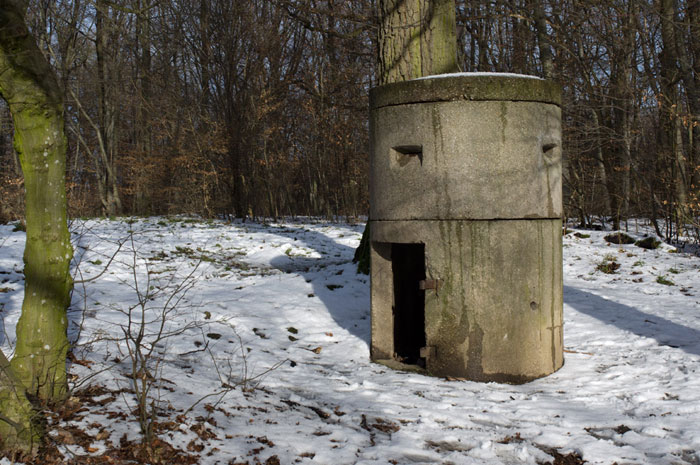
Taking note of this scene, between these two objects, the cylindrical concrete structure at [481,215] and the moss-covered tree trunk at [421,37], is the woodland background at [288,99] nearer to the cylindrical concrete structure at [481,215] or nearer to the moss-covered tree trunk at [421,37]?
the moss-covered tree trunk at [421,37]

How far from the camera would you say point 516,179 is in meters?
4.75

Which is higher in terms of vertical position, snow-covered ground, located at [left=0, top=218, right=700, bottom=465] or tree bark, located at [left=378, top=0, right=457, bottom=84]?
tree bark, located at [left=378, top=0, right=457, bottom=84]

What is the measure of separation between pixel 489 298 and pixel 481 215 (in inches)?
27.0

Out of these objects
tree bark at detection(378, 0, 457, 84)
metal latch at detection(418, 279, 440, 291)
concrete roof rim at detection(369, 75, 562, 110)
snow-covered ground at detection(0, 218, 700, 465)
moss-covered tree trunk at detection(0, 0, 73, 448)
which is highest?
tree bark at detection(378, 0, 457, 84)

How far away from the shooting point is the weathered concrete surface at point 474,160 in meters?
4.72

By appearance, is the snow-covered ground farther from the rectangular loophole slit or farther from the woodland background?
the woodland background

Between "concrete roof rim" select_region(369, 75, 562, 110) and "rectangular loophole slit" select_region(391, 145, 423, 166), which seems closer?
"concrete roof rim" select_region(369, 75, 562, 110)

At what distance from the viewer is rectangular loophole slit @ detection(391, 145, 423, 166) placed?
4.89 metres

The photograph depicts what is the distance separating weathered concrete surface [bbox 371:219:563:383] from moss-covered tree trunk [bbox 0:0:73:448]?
2776mm

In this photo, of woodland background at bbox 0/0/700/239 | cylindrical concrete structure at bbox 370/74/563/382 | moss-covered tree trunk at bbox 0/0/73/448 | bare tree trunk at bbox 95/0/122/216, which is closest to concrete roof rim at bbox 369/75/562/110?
cylindrical concrete structure at bbox 370/74/563/382

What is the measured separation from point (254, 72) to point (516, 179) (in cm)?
1392

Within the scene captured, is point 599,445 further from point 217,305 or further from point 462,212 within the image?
point 217,305

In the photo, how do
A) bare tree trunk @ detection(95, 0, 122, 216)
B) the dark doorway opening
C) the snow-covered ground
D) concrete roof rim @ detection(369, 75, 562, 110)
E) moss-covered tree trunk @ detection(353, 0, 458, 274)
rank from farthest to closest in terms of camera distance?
bare tree trunk @ detection(95, 0, 122, 216) < the dark doorway opening < moss-covered tree trunk @ detection(353, 0, 458, 274) < concrete roof rim @ detection(369, 75, 562, 110) < the snow-covered ground

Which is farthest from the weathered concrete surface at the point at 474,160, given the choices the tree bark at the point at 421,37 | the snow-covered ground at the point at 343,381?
the snow-covered ground at the point at 343,381
